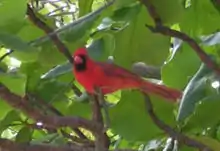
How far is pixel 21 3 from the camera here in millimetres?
518

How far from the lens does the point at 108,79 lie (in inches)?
25.2

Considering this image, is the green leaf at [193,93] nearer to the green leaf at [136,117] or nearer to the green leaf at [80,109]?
the green leaf at [136,117]

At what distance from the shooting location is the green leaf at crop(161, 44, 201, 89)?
23.5 inches

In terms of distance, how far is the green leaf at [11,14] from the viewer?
517 millimetres

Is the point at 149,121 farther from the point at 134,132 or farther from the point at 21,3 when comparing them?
the point at 21,3

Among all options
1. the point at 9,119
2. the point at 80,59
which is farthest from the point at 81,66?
the point at 9,119

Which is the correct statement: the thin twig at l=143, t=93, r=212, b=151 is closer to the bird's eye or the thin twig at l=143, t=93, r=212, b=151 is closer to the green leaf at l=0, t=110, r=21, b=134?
the bird's eye

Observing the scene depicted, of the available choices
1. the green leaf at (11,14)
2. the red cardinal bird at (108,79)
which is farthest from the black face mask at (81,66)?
the green leaf at (11,14)

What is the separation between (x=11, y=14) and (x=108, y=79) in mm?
156

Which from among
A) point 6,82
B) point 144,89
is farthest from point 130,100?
point 6,82

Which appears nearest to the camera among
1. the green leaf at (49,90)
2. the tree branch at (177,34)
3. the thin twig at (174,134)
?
the tree branch at (177,34)

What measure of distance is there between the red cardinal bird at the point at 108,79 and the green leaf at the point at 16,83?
0.05 m

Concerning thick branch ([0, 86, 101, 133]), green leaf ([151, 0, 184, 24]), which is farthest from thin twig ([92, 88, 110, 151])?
green leaf ([151, 0, 184, 24])

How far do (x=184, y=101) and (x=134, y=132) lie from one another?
97 mm
